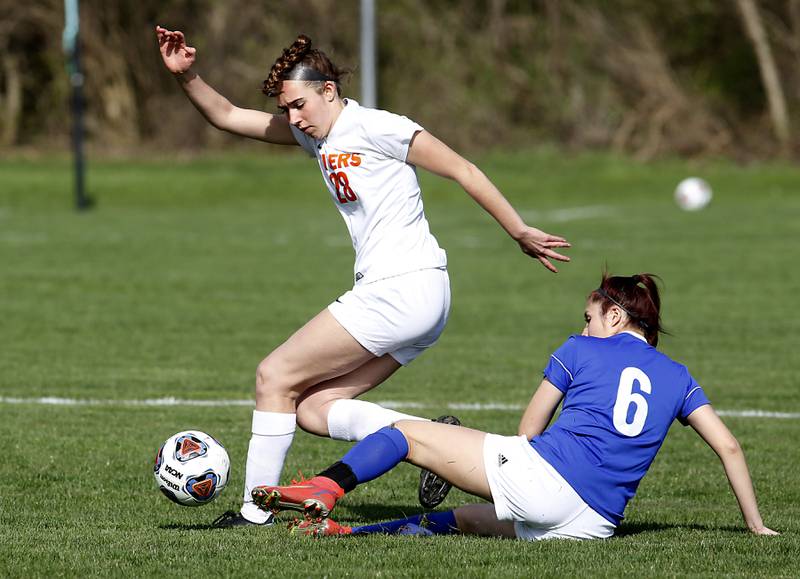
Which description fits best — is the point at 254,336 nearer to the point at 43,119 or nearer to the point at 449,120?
the point at 449,120

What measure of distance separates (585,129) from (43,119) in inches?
528

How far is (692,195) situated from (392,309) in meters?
22.3

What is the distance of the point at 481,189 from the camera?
5.64 metres

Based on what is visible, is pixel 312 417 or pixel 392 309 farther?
pixel 312 417

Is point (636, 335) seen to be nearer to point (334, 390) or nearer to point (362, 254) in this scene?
point (362, 254)

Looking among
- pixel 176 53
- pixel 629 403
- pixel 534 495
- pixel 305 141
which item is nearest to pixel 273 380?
pixel 305 141

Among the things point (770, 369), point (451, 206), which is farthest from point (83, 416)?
point (451, 206)

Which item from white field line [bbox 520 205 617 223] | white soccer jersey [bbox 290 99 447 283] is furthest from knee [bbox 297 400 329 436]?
white field line [bbox 520 205 617 223]

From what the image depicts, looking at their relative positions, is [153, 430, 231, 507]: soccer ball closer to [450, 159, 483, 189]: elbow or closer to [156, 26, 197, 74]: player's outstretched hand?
[450, 159, 483, 189]: elbow

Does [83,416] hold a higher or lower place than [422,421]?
lower

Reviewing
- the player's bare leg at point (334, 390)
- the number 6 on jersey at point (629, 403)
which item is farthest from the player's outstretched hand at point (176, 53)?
the number 6 on jersey at point (629, 403)

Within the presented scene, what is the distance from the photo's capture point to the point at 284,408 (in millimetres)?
5840

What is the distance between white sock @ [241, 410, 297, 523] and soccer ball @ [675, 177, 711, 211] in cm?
2199

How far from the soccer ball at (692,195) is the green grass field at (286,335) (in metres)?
0.29
